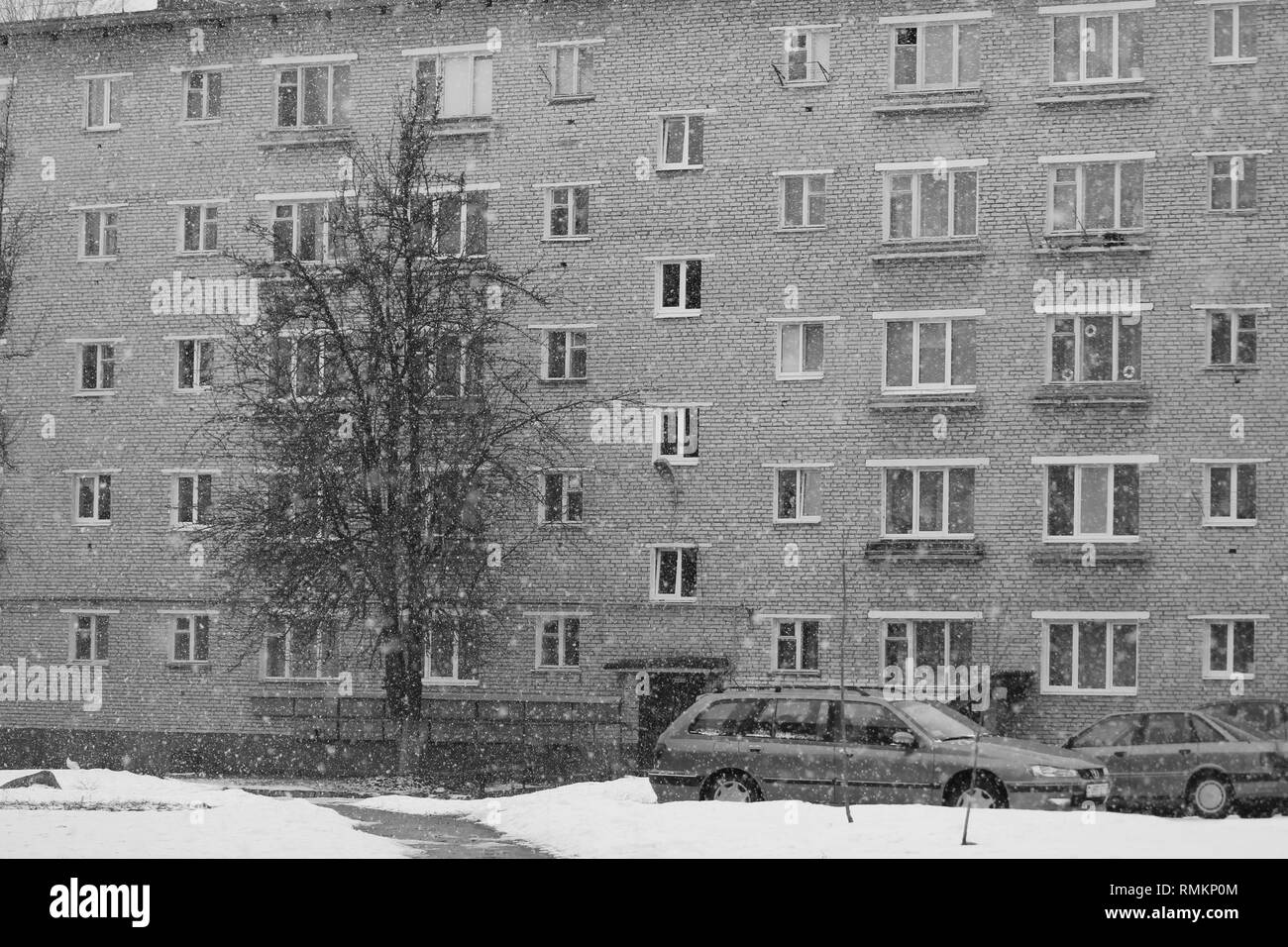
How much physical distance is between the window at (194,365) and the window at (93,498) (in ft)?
8.97

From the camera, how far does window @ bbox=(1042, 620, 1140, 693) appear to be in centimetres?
3497

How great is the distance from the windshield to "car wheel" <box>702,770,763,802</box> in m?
1.95

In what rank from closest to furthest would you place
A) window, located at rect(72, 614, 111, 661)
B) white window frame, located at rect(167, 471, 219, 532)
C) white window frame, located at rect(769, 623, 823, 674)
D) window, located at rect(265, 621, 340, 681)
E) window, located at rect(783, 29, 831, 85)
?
1. white window frame, located at rect(769, 623, 823, 674)
2. window, located at rect(783, 29, 831, 85)
3. window, located at rect(265, 621, 340, 681)
4. white window frame, located at rect(167, 471, 219, 532)
5. window, located at rect(72, 614, 111, 661)

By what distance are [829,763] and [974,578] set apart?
14.4m

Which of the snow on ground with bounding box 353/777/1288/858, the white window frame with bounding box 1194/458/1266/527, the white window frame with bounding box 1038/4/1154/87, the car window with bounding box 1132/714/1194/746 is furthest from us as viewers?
the white window frame with bounding box 1038/4/1154/87

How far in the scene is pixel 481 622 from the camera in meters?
35.4

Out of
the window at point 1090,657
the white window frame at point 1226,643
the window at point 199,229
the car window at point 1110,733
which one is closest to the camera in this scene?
the car window at point 1110,733

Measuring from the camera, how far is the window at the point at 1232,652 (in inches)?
1355

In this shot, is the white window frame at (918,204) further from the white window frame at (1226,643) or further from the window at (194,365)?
the window at (194,365)

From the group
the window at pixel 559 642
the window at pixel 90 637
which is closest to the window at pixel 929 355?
the window at pixel 559 642

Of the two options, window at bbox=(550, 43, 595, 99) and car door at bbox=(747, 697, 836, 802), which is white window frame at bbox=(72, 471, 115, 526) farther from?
car door at bbox=(747, 697, 836, 802)

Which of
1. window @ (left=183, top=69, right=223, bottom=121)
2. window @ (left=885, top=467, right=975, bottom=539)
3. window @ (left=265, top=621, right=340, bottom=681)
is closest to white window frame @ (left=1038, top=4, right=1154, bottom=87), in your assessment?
window @ (left=885, top=467, right=975, bottom=539)

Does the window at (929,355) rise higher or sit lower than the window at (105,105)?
lower
